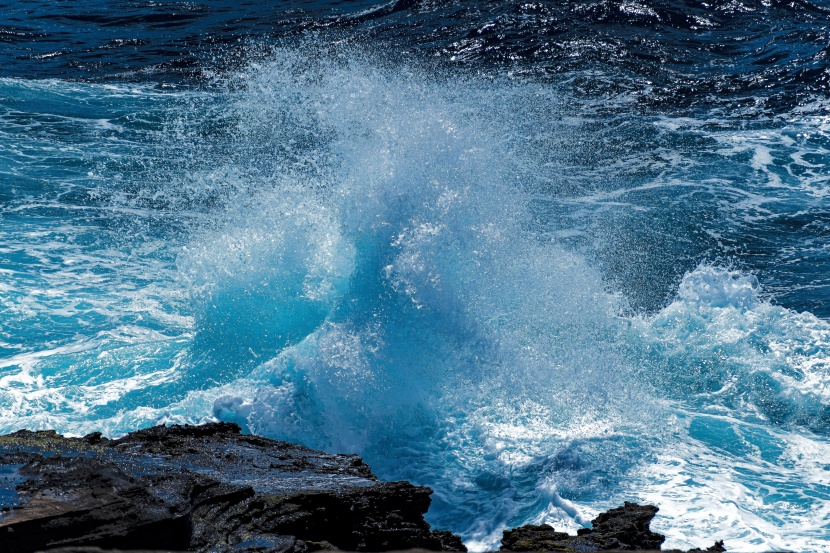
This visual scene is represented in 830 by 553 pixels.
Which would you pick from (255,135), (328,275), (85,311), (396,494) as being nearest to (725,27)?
(255,135)

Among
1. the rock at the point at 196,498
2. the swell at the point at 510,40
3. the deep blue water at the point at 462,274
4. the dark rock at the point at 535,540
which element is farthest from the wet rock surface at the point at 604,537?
the swell at the point at 510,40

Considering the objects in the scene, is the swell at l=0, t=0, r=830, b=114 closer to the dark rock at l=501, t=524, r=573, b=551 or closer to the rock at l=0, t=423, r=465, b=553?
the dark rock at l=501, t=524, r=573, b=551

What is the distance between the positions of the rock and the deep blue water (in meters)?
1.67

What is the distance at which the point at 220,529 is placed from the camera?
457 centimetres

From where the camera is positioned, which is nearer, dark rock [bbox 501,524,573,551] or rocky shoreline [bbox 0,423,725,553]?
rocky shoreline [bbox 0,423,725,553]

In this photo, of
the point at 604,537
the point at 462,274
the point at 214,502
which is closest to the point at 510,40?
the point at 462,274

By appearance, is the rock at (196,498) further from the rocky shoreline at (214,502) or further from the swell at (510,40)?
the swell at (510,40)

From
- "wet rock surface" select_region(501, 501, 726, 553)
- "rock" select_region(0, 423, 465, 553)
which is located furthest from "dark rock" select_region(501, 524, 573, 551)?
"rock" select_region(0, 423, 465, 553)

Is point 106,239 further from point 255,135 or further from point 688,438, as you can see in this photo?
point 688,438

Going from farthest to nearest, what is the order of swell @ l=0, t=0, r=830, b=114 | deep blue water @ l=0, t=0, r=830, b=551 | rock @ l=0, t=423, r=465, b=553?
swell @ l=0, t=0, r=830, b=114 → deep blue water @ l=0, t=0, r=830, b=551 → rock @ l=0, t=423, r=465, b=553

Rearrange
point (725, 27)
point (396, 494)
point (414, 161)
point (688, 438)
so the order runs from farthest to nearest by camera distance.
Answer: point (725, 27)
point (414, 161)
point (688, 438)
point (396, 494)

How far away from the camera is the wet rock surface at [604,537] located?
527 cm

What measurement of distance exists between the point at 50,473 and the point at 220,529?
92cm

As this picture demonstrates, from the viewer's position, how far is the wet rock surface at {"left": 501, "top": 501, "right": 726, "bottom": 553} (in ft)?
17.3
